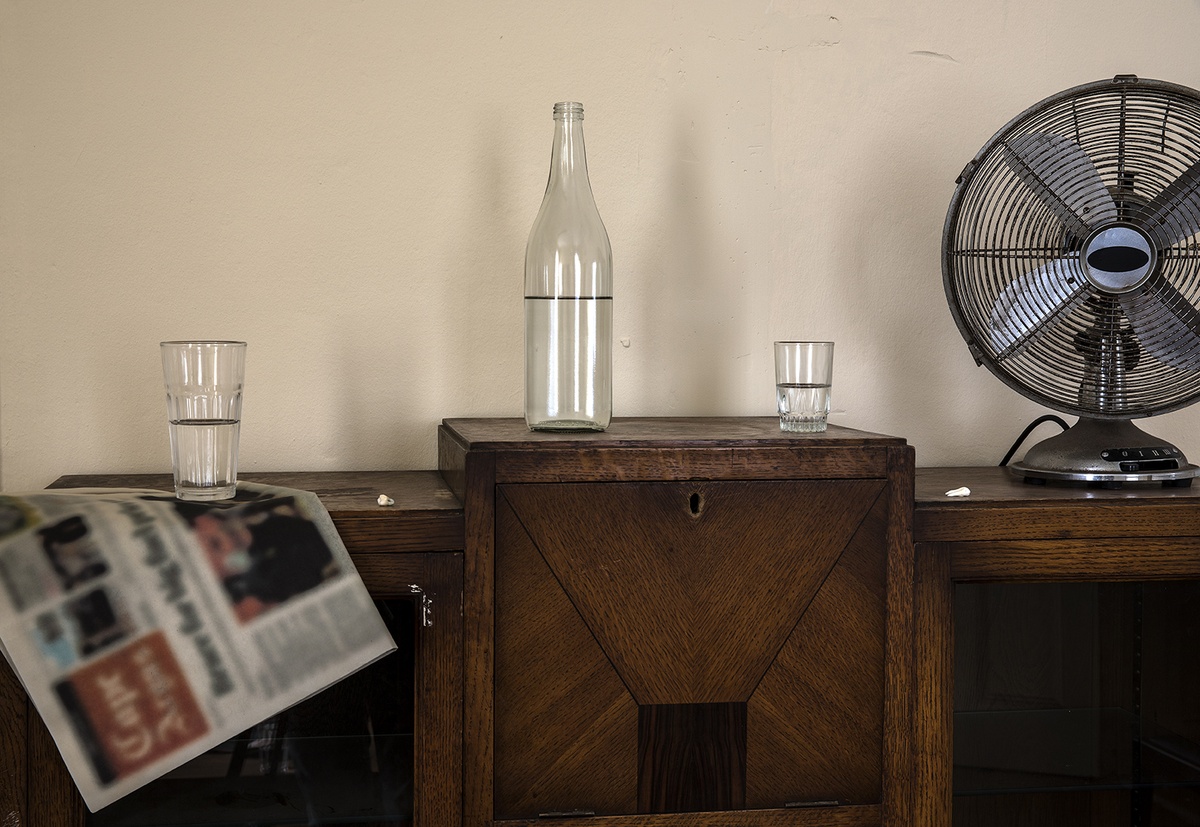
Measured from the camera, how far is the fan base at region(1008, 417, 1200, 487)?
1290 mm

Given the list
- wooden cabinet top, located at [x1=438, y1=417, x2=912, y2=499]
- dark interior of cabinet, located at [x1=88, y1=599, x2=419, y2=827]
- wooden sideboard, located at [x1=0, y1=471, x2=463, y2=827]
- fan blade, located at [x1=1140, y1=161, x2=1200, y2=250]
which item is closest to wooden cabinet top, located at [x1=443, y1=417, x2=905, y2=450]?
wooden cabinet top, located at [x1=438, y1=417, x2=912, y2=499]

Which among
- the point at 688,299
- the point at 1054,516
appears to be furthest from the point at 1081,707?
the point at 688,299

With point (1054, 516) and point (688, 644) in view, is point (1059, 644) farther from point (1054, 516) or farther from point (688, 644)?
point (688, 644)

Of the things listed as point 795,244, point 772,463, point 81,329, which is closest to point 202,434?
point 81,329

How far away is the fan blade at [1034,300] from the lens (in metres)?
1.29

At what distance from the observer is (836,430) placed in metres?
1.28

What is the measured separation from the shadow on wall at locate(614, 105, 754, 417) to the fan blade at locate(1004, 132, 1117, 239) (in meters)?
0.41

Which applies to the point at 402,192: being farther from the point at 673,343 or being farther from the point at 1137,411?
the point at 1137,411

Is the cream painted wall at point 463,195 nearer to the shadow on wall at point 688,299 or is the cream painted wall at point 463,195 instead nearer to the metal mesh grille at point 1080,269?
the shadow on wall at point 688,299

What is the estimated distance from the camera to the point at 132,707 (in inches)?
38.3

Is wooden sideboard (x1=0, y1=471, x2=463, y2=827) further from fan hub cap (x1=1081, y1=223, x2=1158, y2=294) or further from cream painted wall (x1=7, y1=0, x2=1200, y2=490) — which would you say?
fan hub cap (x1=1081, y1=223, x2=1158, y2=294)

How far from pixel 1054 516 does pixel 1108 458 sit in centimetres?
17

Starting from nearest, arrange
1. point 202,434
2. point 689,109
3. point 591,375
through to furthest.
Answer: point 202,434
point 591,375
point 689,109

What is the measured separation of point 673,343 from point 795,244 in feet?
0.77
